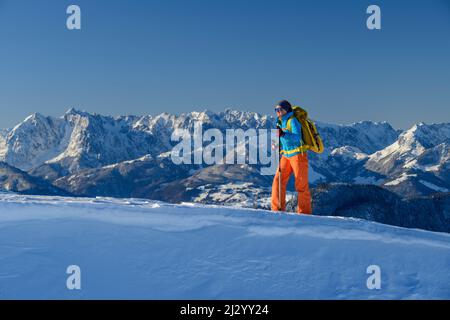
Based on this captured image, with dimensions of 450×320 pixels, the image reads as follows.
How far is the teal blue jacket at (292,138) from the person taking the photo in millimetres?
14398

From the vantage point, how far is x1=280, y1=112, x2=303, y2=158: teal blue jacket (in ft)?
47.2

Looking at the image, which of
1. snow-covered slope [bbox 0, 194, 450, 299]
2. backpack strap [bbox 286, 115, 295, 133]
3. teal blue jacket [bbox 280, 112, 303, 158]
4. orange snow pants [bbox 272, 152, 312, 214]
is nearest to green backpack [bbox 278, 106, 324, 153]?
backpack strap [bbox 286, 115, 295, 133]

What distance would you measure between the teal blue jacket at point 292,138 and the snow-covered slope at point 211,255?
3.45 meters

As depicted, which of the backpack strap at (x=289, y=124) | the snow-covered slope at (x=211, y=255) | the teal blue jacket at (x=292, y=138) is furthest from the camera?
the backpack strap at (x=289, y=124)

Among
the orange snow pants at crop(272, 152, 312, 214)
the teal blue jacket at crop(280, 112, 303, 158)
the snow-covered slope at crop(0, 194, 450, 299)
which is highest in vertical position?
the teal blue jacket at crop(280, 112, 303, 158)

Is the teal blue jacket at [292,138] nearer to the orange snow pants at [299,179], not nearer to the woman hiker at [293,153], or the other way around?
the woman hiker at [293,153]

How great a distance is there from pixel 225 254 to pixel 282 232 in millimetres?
1743

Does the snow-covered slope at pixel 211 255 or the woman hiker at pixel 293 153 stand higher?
the woman hiker at pixel 293 153

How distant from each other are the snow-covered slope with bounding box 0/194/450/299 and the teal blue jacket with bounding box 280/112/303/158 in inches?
136

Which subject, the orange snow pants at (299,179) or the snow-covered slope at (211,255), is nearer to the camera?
the snow-covered slope at (211,255)

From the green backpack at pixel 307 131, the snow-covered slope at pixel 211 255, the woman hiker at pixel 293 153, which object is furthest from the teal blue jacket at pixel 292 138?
the snow-covered slope at pixel 211 255

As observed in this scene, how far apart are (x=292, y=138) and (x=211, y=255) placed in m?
6.42

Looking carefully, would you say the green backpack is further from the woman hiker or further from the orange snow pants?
the orange snow pants
